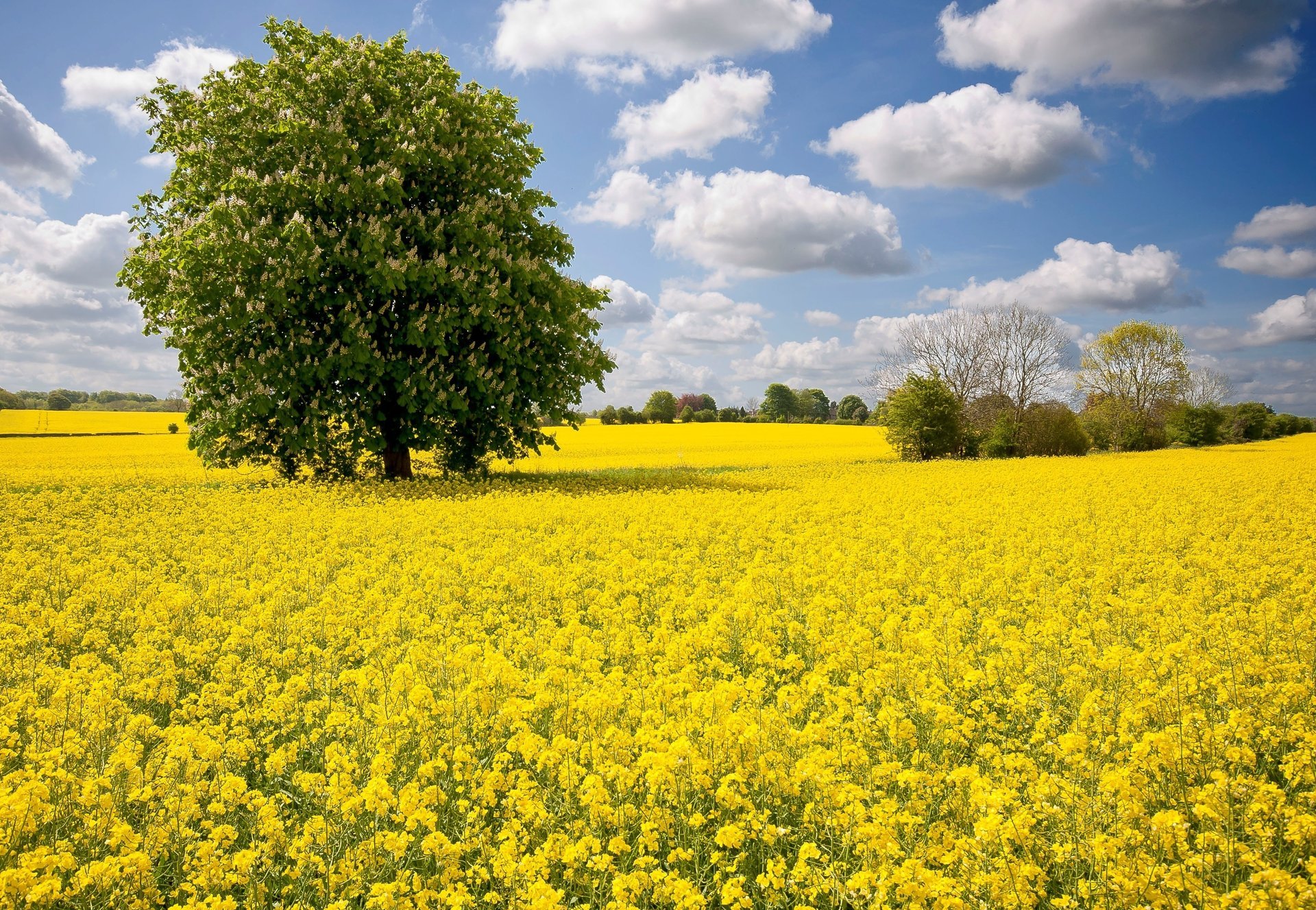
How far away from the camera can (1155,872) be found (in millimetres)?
3469

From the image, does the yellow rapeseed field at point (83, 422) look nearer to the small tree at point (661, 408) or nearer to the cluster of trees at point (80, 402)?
the cluster of trees at point (80, 402)

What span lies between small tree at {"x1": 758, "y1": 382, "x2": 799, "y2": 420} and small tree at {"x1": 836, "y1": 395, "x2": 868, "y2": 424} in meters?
8.79

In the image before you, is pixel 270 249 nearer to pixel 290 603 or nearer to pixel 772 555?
pixel 290 603

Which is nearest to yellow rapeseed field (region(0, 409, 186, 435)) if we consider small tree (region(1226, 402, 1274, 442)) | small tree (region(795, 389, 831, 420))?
small tree (region(795, 389, 831, 420))

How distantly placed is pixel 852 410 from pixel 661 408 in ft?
111

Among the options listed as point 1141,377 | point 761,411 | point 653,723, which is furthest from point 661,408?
point 653,723

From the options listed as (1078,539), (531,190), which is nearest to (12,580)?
(1078,539)

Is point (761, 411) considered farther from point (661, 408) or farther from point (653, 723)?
point (653, 723)

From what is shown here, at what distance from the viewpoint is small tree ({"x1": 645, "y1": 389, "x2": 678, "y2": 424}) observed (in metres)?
86.9

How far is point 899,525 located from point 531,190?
16372mm

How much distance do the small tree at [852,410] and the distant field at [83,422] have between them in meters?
81.0

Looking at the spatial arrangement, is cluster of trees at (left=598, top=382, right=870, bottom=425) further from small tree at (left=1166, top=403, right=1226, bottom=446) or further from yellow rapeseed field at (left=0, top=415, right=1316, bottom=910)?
yellow rapeseed field at (left=0, top=415, right=1316, bottom=910)

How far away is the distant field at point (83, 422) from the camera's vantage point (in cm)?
5812

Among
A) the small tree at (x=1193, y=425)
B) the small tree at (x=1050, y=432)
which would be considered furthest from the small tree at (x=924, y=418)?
the small tree at (x=1193, y=425)
